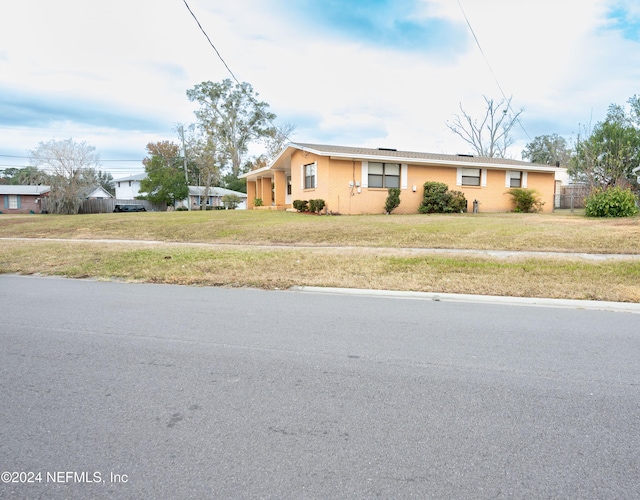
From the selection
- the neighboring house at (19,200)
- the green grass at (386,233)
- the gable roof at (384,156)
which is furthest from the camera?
the neighboring house at (19,200)

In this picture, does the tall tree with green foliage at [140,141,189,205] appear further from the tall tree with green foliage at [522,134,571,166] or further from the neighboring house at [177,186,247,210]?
the tall tree with green foliage at [522,134,571,166]

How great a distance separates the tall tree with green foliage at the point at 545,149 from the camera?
6220 centimetres

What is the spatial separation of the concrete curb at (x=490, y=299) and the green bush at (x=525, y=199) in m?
20.2

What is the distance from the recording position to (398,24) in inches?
599

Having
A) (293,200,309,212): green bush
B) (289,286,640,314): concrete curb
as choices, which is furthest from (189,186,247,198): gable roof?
(289,286,640,314): concrete curb

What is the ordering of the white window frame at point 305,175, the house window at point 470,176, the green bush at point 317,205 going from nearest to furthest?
the green bush at point 317,205, the white window frame at point 305,175, the house window at point 470,176

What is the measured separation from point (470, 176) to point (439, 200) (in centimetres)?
387

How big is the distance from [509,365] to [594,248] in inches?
351

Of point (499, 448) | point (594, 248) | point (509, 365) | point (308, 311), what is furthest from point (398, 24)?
point (499, 448)

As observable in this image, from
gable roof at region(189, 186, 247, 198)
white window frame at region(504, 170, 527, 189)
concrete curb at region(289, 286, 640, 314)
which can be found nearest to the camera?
concrete curb at region(289, 286, 640, 314)

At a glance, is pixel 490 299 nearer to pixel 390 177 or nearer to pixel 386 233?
pixel 386 233

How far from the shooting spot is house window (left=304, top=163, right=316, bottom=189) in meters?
23.4

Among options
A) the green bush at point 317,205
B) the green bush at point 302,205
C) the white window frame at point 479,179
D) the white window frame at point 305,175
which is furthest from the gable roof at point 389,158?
the green bush at point 302,205

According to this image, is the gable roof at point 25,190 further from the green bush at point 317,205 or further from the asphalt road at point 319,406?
the asphalt road at point 319,406
